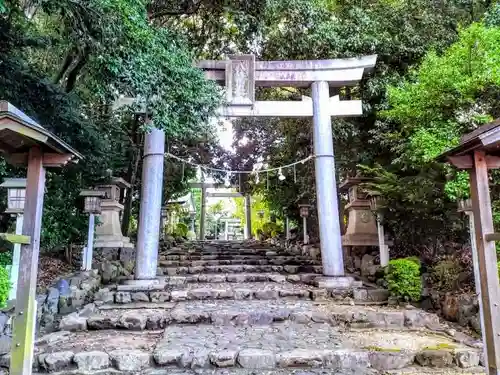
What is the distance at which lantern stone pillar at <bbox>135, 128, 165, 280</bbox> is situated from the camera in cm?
698

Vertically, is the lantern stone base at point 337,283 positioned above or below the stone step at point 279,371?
above

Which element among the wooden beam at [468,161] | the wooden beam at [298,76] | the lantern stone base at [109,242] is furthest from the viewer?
the lantern stone base at [109,242]

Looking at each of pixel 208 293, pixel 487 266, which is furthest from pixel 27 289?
pixel 487 266

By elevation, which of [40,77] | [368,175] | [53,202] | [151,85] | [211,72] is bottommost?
[53,202]

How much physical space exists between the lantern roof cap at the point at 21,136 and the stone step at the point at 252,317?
2.57 m

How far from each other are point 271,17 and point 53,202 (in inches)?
214

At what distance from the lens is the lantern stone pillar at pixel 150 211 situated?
275 inches

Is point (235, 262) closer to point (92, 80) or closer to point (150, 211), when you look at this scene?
point (150, 211)

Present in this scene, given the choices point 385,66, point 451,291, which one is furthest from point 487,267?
point 385,66

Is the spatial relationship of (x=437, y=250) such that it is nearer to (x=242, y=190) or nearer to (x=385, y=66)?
(x=385, y=66)

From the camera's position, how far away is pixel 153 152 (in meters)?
7.31

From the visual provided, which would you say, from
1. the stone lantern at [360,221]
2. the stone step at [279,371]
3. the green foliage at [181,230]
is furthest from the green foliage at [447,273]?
the green foliage at [181,230]

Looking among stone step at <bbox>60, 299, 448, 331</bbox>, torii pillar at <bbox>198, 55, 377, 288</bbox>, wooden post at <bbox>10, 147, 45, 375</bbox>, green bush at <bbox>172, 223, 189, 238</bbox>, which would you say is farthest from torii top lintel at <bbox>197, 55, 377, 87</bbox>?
green bush at <bbox>172, 223, 189, 238</bbox>

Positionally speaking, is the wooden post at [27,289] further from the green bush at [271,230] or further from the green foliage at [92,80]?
the green bush at [271,230]
